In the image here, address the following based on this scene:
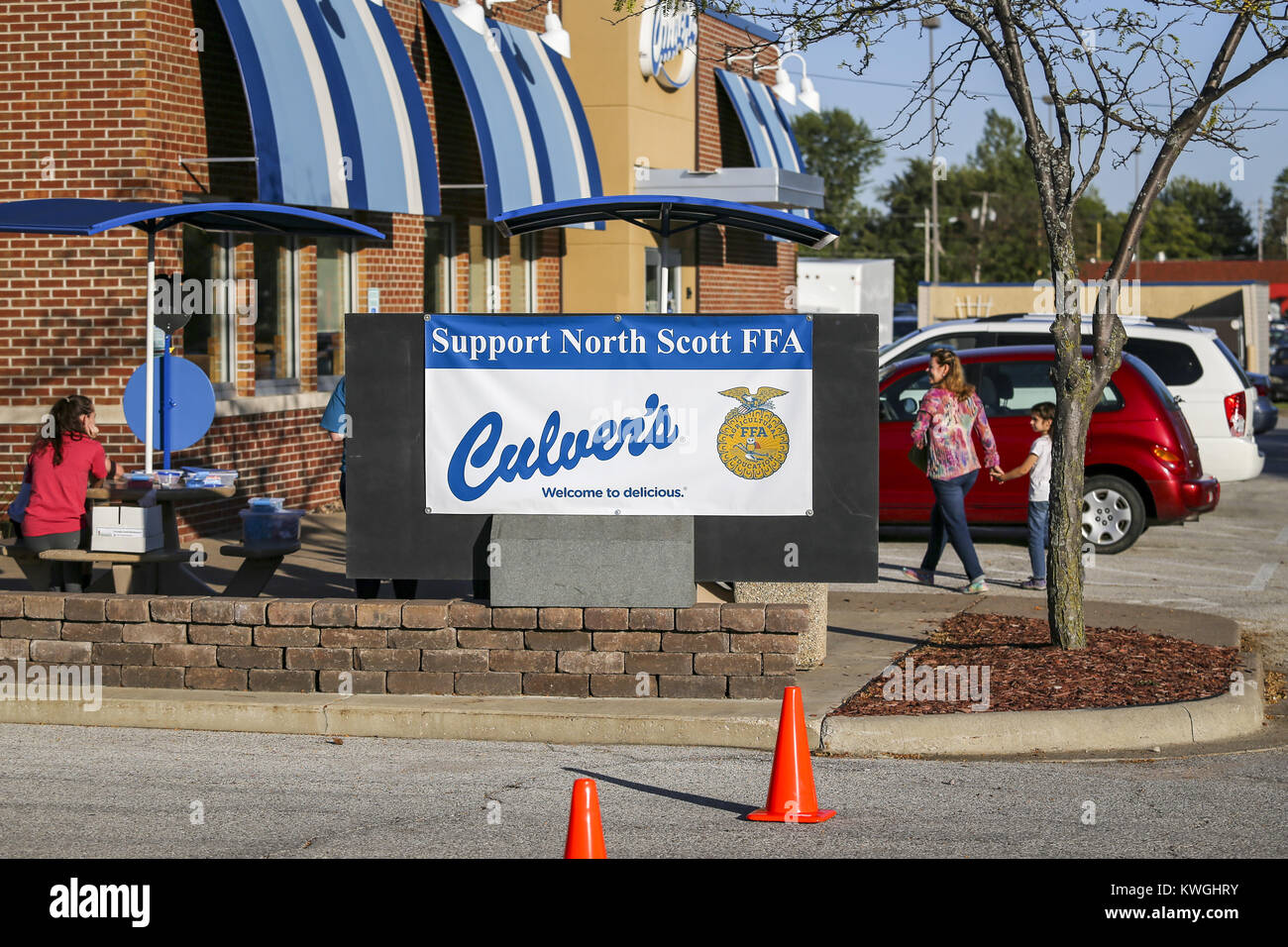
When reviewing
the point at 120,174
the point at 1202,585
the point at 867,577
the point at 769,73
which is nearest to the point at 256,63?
the point at 120,174

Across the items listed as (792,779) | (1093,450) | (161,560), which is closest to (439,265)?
(1093,450)

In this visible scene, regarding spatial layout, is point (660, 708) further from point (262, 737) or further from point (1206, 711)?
point (1206, 711)

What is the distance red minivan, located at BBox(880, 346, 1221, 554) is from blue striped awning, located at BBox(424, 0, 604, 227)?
5.49 meters

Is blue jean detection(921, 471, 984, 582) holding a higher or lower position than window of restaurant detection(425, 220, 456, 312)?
lower

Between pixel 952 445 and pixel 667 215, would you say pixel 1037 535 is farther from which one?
pixel 667 215

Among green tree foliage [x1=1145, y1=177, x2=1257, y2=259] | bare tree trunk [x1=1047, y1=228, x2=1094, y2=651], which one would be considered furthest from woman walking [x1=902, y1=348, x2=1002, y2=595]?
green tree foliage [x1=1145, y1=177, x2=1257, y2=259]

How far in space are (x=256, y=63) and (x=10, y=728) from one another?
7.38m

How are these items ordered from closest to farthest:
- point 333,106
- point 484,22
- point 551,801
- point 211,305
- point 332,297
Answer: point 551,801 → point 211,305 → point 333,106 → point 332,297 → point 484,22

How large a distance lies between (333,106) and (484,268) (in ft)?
17.7

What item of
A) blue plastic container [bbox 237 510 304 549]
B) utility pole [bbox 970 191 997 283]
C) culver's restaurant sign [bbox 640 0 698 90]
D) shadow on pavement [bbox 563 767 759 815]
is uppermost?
utility pole [bbox 970 191 997 283]

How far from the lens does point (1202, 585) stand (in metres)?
13.1

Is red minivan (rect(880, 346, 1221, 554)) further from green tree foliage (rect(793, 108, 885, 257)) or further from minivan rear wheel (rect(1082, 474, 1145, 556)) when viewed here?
green tree foliage (rect(793, 108, 885, 257))

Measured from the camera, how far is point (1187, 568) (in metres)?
14.1

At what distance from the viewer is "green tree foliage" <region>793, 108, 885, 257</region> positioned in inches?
3804
